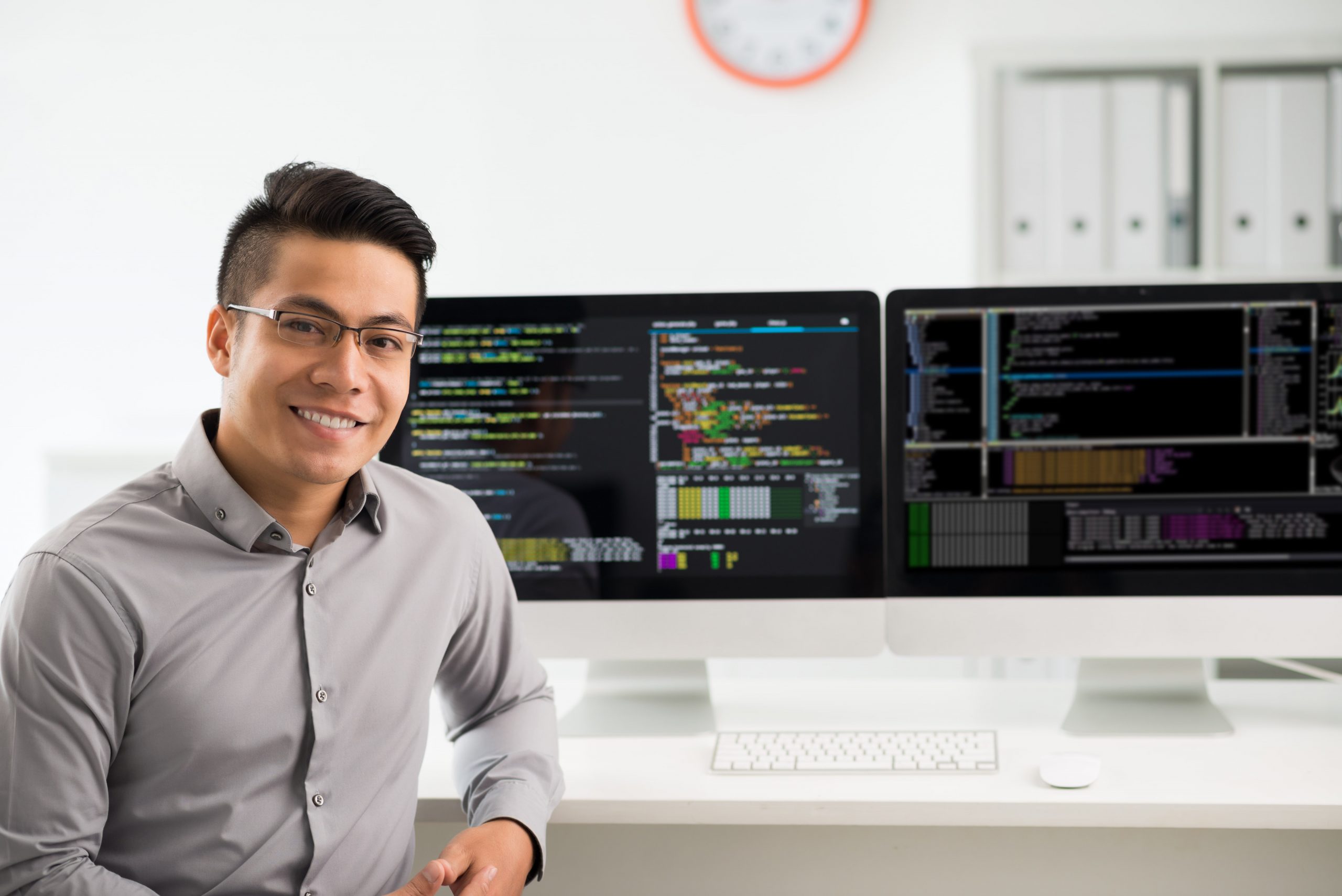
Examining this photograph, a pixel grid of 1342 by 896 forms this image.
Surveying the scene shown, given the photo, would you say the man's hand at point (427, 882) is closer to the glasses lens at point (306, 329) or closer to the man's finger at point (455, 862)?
the man's finger at point (455, 862)

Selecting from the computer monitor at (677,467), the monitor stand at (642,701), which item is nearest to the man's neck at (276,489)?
the computer monitor at (677,467)

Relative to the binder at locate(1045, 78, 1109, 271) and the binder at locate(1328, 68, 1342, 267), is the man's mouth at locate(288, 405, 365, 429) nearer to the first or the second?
the binder at locate(1045, 78, 1109, 271)

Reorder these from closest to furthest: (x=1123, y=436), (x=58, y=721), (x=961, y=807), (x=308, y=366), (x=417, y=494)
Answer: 1. (x=58, y=721)
2. (x=308, y=366)
3. (x=961, y=807)
4. (x=417, y=494)
5. (x=1123, y=436)

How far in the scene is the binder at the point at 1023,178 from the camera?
185 centimetres

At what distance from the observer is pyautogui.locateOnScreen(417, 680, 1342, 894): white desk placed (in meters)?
1.04

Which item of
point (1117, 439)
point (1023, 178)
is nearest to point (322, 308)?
point (1117, 439)

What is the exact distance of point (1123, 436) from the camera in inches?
50.1

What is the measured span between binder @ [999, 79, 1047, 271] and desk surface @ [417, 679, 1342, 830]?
912 mm

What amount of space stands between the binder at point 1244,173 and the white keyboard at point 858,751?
121 cm

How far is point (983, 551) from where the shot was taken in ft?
4.23

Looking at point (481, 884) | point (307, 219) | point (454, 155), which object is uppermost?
point (454, 155)

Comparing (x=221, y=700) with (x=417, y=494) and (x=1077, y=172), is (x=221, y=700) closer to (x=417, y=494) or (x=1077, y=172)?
(x=417, y=494)

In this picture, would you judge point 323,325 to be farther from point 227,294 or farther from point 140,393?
point 140,393

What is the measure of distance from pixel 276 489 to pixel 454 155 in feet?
5.14
